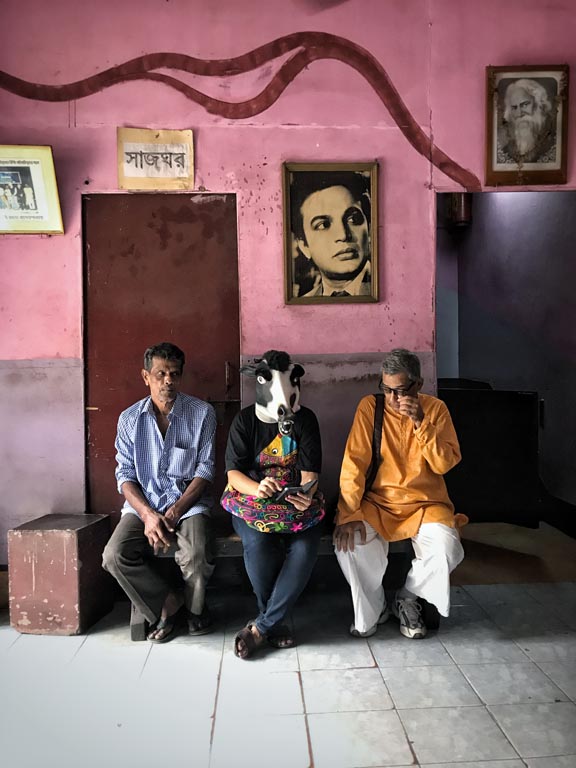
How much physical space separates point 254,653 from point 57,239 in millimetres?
2390

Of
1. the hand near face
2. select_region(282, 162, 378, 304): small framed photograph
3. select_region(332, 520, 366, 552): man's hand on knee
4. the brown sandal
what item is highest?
select_region(282, 162, 378, 304): small framed photograph

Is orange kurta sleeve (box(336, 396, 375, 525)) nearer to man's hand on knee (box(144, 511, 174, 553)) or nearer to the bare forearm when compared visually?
the bare forearm

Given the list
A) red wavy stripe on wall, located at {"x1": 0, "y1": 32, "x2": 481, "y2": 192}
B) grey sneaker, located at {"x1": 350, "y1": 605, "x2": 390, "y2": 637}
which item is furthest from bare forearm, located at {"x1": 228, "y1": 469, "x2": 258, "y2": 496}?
red wavy stripe on wall, located at {"x1": 0, "y1": 32, "x2": 481, "y2": 192}

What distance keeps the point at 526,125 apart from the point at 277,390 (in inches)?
83.3

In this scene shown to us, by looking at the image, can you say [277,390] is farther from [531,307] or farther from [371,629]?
[531,307]

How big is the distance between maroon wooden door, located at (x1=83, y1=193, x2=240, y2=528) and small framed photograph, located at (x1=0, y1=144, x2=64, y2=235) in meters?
0.19

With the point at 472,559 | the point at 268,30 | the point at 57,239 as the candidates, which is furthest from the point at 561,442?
the point at 57,239

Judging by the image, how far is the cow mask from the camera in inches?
116

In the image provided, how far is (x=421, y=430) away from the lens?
3.00 metres

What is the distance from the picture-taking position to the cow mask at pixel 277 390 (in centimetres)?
294

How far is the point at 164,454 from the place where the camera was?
312 centimetres

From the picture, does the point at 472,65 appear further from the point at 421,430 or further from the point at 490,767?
the point at 490,767

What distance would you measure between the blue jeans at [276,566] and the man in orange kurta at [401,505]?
19 cm

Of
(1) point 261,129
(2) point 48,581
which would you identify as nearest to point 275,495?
(2) point 48,581
